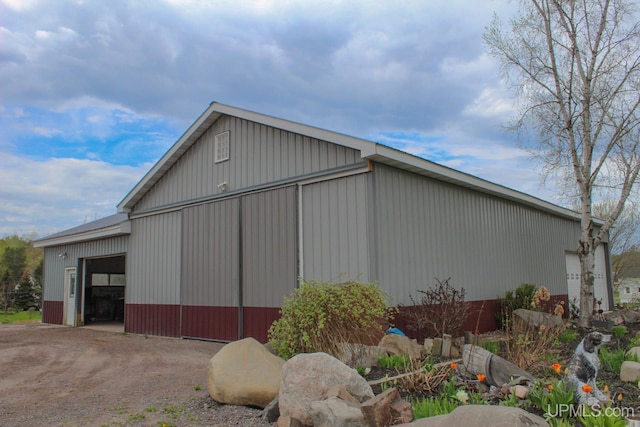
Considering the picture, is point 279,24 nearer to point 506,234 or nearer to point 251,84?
point 251,84

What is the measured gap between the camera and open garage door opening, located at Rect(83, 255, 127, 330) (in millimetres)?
18464

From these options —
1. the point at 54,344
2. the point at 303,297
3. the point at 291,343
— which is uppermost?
the point at 303,297

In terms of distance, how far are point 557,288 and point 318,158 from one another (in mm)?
10226

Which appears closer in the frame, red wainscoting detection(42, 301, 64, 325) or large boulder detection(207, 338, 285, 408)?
large boulder detection(207, 338, 285, 408)

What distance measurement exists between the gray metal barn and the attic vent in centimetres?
3

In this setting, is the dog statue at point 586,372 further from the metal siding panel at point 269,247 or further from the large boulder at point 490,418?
the metal siding panel at point 269,247

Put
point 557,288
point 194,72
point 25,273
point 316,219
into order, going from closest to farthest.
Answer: point 316,219 < point 194,72 < point 557,288 < point 25,273

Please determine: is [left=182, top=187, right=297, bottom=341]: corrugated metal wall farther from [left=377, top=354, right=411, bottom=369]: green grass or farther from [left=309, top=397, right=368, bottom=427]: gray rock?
[left=309, top=397, right=368, bottom=427]: gray rock

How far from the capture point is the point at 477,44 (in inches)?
519

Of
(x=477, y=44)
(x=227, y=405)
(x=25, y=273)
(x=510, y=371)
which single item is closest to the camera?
(x=510, y=371)

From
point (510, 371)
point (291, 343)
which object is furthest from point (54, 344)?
point (510, 371)

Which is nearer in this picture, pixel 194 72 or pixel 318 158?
pixel 318 158

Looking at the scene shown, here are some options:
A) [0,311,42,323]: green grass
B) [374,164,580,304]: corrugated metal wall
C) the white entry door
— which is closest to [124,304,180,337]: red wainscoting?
the white entry door

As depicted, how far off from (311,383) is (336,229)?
491 cm
